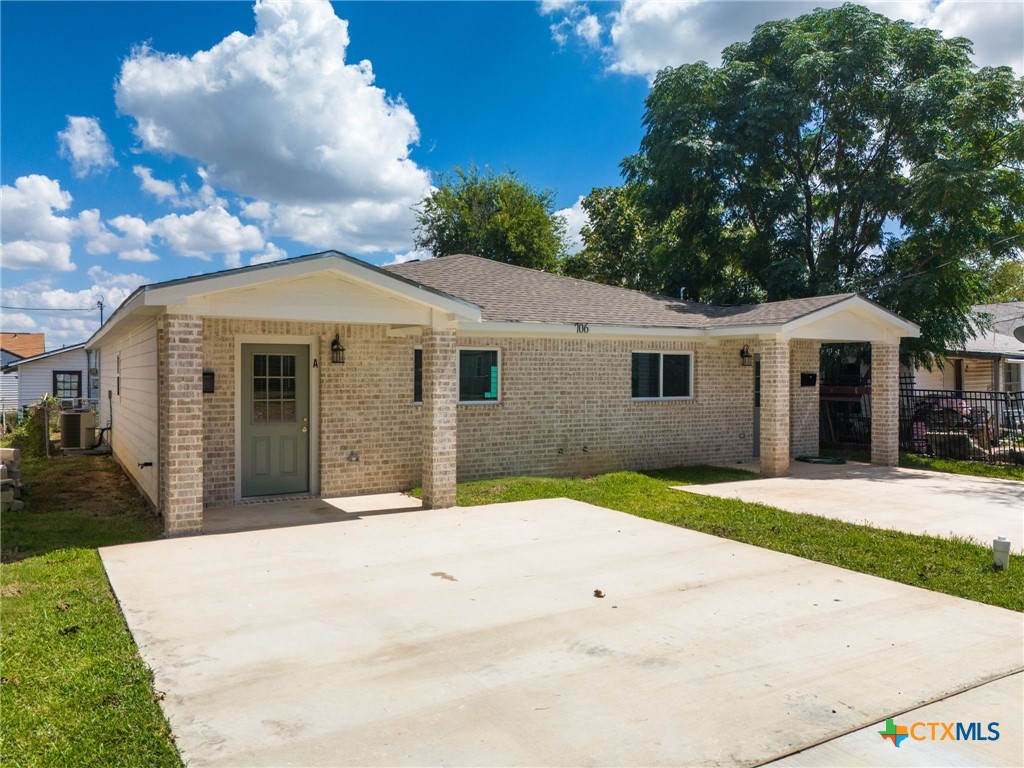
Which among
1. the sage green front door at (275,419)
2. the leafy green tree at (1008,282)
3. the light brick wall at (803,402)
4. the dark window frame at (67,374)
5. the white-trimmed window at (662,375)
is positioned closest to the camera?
the sage green front door at (275,419)

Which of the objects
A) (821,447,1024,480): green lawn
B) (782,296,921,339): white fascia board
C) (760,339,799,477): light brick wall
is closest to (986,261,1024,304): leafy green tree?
(821,447,1024,480): green lawn

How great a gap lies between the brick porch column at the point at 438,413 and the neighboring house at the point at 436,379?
21mm

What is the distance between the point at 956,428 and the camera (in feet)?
52.0

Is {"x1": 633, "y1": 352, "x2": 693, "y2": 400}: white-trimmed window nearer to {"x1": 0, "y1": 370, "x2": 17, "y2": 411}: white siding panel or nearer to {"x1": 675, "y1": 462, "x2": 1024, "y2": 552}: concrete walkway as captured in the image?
{"x1": 675, "y1": 462, "x2": 1024, "y2": 552}: concrete walkway

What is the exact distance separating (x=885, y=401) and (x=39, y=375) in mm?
32729

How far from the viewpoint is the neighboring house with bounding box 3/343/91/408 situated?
1222 inches

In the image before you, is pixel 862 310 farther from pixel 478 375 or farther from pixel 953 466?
pixel 478 375

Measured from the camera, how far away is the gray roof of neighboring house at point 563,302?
12.5 metres

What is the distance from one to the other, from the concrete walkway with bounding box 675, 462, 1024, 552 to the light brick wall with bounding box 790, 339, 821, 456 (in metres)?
1.75

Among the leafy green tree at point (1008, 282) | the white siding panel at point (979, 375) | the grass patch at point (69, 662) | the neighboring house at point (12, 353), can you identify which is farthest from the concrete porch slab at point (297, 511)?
the leafy green tree at point (1008, 282)

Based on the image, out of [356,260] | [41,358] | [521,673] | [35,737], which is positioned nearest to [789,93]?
[356,260]

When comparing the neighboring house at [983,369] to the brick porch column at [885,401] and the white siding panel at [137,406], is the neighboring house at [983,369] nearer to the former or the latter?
the brick porch column at [885,401]

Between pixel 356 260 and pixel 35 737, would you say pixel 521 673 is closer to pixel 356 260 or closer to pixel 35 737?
pixel 35 737

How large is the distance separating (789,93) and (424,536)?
16.4 meters
